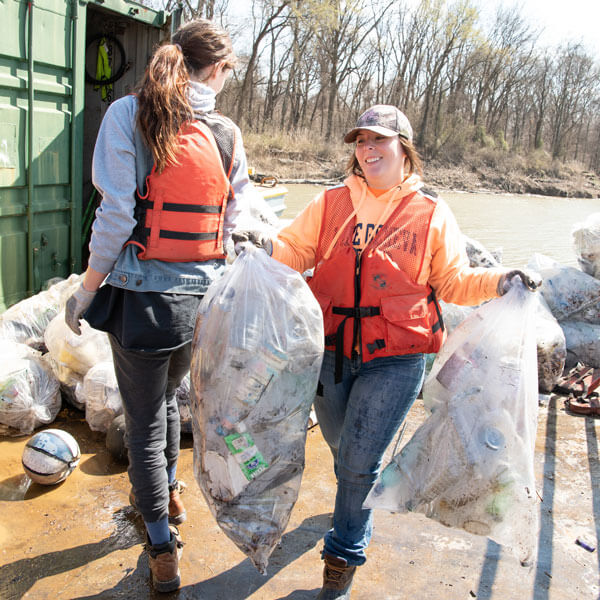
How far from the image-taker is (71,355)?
127 inches

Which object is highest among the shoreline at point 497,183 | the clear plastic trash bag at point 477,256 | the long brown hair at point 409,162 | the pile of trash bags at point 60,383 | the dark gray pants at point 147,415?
the shoreline at point 497,183

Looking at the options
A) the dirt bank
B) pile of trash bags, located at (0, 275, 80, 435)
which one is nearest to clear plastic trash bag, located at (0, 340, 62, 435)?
pile of trash bags, located at (0, 275, 80, 435)

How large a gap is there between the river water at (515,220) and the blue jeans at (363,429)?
26.8ft

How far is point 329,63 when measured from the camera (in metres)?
32.4

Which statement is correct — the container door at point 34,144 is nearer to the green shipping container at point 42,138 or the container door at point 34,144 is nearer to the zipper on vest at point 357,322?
the green shipping container at point 42,138

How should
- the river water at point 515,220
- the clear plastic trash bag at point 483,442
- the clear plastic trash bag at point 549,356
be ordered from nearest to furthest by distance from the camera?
the clear plastic trash bag at point 483,442
the clear plastic trash bag at point 549,356
the river water at point 515,220

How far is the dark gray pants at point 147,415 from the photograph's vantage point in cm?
180

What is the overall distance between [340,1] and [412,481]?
32099 mm

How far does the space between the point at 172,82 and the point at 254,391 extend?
903 mm

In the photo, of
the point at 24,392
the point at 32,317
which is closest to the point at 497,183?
the point at 32,317

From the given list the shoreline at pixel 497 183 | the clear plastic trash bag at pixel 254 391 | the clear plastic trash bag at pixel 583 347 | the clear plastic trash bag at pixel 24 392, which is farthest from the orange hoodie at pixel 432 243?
Result: the shoreline at pixel 497 183

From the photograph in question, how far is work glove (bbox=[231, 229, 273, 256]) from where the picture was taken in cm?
185

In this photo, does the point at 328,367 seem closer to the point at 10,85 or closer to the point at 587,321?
the point at 10,85

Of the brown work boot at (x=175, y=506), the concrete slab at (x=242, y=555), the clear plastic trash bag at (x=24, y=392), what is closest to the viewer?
the concrete slab at (x=242, y=555)
